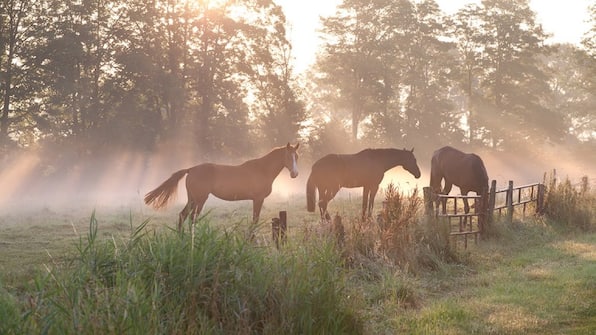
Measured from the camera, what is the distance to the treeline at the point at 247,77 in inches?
1244

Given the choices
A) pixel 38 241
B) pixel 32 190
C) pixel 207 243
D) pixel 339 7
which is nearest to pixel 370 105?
pixel 339 7

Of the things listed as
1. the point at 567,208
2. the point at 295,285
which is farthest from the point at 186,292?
the point at 567,208

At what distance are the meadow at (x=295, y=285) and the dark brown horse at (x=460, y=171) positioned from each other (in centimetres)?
488

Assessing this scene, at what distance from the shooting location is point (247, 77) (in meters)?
39.6

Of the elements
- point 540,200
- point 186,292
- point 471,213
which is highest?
point 540,200

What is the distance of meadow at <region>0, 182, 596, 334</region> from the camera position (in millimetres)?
5156

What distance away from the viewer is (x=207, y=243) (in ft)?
20.0

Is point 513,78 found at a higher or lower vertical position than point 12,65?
higher

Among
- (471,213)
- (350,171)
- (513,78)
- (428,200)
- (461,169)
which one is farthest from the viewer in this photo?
(513,78)

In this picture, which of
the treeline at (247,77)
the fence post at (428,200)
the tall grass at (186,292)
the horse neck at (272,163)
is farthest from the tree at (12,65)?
the tall grass at (186,292)

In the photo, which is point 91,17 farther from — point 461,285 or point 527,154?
point 527,154

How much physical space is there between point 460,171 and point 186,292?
13.9 m

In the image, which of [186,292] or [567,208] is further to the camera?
[567,208]

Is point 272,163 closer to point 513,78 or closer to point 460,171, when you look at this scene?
point 460,171
